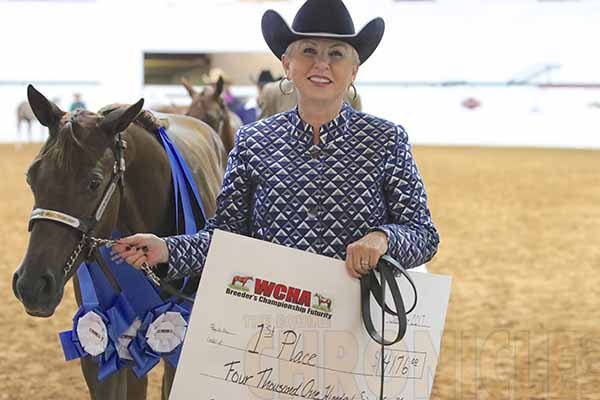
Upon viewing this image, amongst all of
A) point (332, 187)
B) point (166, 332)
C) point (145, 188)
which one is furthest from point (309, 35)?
point (166, 332)

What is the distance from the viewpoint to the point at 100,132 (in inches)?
70.5

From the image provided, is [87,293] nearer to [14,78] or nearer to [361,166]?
[361,166]

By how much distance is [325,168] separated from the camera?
172cm

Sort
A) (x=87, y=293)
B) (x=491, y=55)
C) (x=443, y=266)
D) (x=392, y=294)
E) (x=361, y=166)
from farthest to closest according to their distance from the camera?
(x=491, y=55), (x=443, y=266), (x=87, y=293), (x=361, y=166), (x=392, y=294)

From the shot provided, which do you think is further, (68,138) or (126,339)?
(126,339)

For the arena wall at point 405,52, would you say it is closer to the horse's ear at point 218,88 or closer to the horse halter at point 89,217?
the horse's ear at point 218,88

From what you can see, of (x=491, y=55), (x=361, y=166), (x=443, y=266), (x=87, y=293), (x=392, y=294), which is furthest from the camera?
→ (x=491, y=55)

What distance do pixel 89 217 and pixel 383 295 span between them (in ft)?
2.30

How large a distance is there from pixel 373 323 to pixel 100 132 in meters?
0.78

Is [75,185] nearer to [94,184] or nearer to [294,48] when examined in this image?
[94,184]

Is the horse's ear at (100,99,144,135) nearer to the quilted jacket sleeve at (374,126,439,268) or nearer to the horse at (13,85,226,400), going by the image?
the horse at (13,85,226,400)

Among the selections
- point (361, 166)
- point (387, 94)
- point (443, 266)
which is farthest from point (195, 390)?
point (387, 94)

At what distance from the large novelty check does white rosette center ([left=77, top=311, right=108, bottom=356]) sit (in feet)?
1.79

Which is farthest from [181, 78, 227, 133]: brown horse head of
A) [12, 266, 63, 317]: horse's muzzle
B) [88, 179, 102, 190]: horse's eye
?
[12, 266, 63, 317]: horse's muzzle
